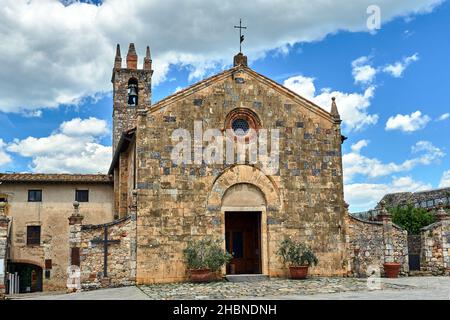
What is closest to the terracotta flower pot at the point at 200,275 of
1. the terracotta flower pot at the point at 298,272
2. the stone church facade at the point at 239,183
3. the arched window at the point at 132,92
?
the stone church facade at the point at 239,183

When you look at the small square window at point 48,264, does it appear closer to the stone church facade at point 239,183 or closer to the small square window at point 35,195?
the small square window at point 35,195

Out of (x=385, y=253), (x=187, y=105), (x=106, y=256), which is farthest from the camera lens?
(x=385, y=253)

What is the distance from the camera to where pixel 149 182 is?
20.4 metres

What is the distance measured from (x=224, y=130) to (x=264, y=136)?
5.94ft

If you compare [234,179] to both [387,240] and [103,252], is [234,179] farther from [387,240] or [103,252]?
[387,240]

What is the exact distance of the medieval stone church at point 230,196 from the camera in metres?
20.1

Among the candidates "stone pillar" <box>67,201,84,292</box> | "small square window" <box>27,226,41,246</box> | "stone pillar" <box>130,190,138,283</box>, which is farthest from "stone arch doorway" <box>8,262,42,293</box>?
"stone pillar" <box>130,190,138,283</box>

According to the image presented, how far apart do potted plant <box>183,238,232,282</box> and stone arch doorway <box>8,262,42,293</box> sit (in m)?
14.3

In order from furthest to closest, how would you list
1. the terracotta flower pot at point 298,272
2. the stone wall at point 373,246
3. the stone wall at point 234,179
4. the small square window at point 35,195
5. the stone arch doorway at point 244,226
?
1. the small square window at point 35,195
2. the stone wall at point 373,246
3. the stone arch doorway at point 244,226
4. the terracotta flower pot at point 298,272
5. the stone wall at point 234,179

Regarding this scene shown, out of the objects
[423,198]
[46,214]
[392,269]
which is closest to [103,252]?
[46,214]

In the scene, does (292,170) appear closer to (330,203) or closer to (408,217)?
(330,203)

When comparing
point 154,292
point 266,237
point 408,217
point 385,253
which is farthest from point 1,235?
point 408,217

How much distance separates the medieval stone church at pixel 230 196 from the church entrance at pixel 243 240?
45mm
